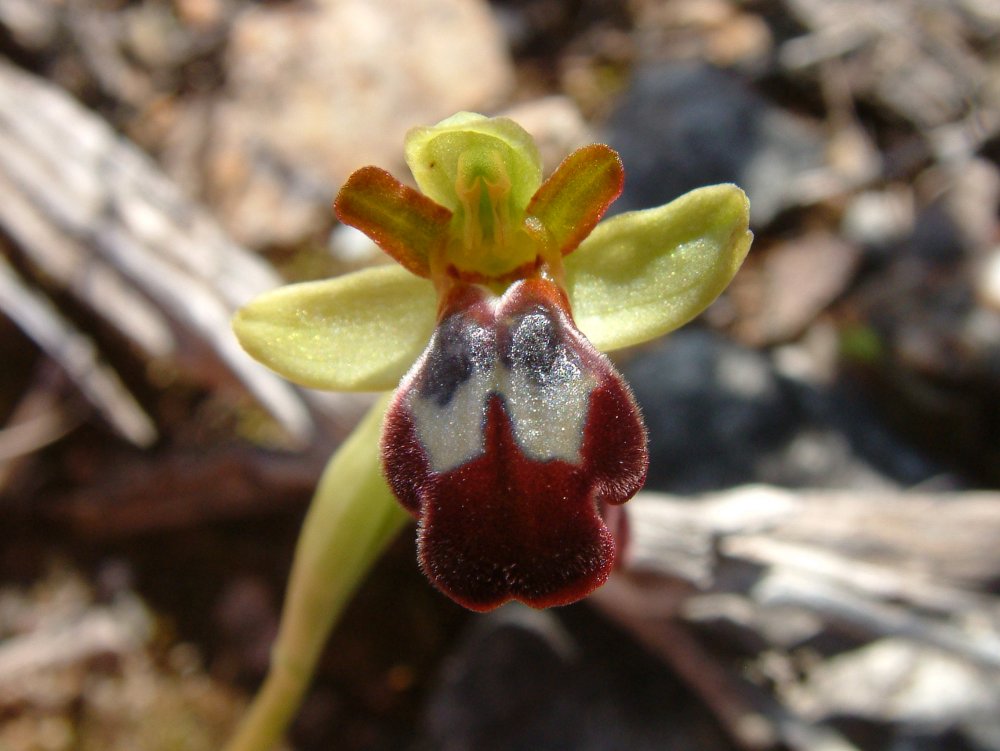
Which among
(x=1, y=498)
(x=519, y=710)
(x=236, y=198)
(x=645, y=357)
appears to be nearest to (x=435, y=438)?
(x=519, y=710)

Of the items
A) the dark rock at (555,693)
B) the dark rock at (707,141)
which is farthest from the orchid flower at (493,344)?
the dark rock at (707,141)

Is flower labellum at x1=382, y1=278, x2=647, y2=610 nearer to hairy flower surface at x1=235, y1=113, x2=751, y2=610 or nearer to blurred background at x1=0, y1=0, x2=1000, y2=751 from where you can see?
hairy flower surface at x1=235, y1=113, x2=751, y2=610

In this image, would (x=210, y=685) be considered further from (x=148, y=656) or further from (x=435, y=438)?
(x=435, y=438)

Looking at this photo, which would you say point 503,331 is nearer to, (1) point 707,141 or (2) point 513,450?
(2) point 513,450

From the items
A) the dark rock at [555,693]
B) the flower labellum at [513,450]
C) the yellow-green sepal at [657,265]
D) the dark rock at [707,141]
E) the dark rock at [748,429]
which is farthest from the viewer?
the dark rock at [707,141]

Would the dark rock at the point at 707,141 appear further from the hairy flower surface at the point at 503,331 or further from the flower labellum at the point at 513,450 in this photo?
the flower labellum at the point at 513,450

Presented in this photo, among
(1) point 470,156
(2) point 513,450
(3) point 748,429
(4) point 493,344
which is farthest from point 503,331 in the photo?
(3) point 748,429
